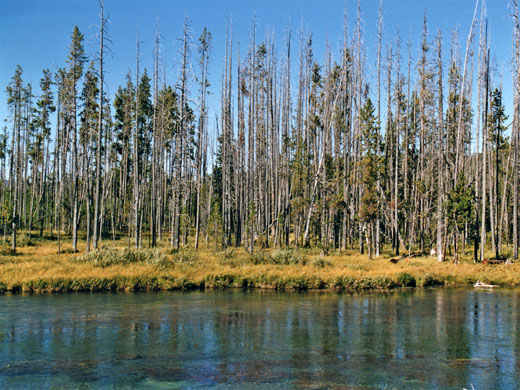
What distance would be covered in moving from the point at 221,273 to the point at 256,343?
1195 centimetres

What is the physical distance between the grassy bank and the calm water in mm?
2544

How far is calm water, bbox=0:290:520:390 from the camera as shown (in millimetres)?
9461

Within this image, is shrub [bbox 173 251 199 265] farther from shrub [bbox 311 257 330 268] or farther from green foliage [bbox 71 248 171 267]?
shrub [bbox 311 257 330 268]

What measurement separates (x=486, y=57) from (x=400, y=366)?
31.2 meters

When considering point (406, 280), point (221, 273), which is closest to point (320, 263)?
point (406, 280)

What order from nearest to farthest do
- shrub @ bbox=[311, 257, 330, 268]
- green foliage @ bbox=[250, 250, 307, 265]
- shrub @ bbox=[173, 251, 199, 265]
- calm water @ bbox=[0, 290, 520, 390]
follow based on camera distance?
calm water @ bbox=[0, 290, 520, 390] → shrub @ bbox=[173, 251, 199, 265] → shrub @ bbox=[311, 257, 330, 268] → green foliage @ bbox=[250, 250, 307, 265]

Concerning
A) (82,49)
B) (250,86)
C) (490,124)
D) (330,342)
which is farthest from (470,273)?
(82,49)

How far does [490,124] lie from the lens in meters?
41.3

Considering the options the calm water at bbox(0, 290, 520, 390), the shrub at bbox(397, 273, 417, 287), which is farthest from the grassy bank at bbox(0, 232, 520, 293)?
the calm water at bbox(0, 290, 520, 390)

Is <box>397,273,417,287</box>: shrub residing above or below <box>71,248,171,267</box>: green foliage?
below

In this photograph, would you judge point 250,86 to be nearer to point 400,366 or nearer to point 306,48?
point 306,48

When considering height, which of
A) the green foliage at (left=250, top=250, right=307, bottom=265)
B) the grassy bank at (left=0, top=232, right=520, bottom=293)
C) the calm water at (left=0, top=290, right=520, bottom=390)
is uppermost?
the green foliage at (left=250, top=250, right=307, bottom=265)

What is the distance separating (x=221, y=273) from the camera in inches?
954

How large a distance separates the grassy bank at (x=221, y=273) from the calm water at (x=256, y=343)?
8.35 ft
